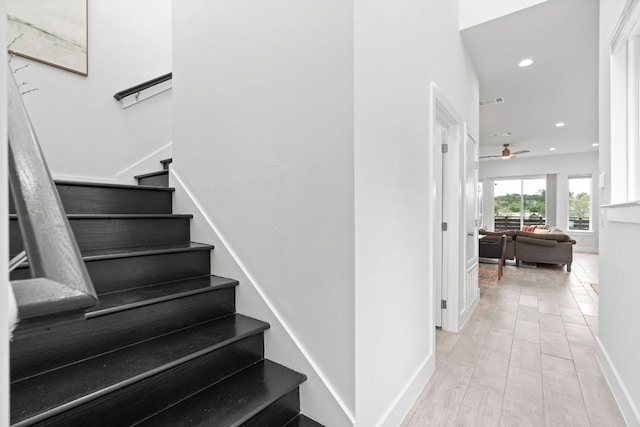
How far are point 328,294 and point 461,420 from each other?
1.10 meters

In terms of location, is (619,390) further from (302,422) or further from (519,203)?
(519,203)

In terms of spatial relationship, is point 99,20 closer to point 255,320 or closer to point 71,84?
point 71,84

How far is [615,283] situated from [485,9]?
2516 mm

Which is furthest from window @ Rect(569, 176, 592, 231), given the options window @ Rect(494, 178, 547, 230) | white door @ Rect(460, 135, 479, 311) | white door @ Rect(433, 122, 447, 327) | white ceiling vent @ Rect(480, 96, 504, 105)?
white door @ Rect(433, 122, 447, 327)

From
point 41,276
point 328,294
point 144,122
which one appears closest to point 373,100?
point 328,294

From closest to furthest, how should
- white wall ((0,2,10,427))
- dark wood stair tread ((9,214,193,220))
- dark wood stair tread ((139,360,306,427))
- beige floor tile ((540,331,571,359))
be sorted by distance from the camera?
1. white wall ((0,2,10,427))
2. dark wood stair tread ((139,360,306,427))
3. dark wood stair tread ((9,214,193,220))
4. beige floor tile ((540,331,571,359))

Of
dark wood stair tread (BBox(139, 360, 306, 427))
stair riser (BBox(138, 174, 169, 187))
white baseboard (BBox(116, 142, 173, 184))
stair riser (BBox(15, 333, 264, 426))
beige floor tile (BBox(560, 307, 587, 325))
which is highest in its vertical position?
white baseboard (BBox(116, 142, 173, 184))

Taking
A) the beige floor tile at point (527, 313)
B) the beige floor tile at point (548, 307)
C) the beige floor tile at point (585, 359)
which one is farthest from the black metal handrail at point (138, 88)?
the beige floor tile at point (548, 307)

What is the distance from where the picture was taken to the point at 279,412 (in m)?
1.38

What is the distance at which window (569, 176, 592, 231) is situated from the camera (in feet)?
29.3

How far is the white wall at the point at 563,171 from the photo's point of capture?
344 inches

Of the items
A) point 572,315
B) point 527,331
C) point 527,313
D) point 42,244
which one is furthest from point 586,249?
point 42,244

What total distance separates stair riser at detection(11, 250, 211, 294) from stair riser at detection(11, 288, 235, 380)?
0.78 feet

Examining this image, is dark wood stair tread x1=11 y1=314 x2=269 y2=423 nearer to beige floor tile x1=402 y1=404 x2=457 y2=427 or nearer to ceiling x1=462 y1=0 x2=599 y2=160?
beige floor tile x1=402 y1=404 x2=457 y2=427
